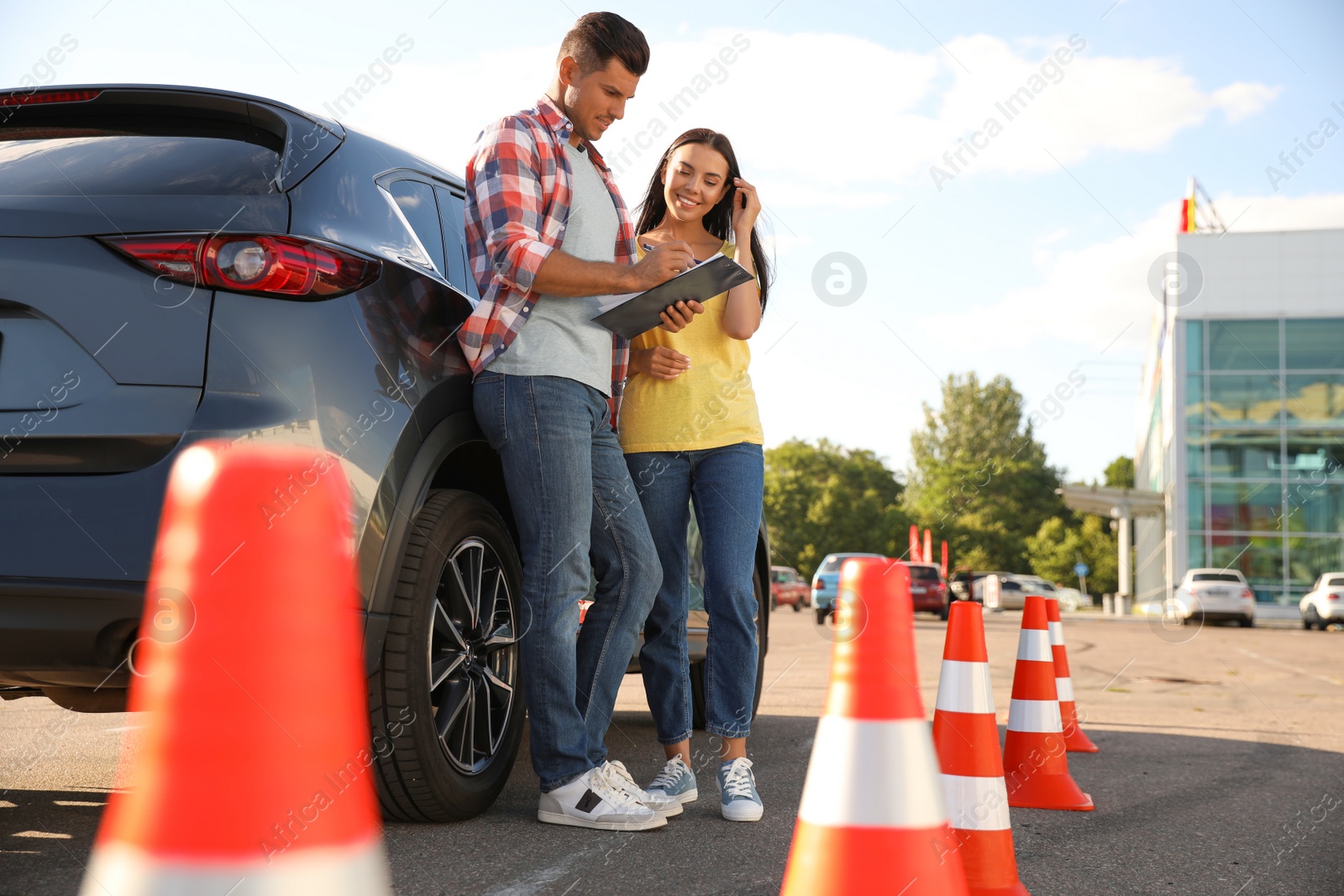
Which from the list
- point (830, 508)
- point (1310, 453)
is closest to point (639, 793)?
point (1310, 453)

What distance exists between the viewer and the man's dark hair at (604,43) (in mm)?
3191

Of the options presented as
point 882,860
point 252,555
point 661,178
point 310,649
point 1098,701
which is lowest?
point 1098,701

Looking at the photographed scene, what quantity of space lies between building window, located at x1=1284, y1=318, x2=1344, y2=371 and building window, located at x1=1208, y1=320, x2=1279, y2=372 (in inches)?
15.4

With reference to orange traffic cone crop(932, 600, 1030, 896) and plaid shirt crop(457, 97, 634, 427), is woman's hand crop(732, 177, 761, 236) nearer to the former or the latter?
plaid shirt crop(457, 97, 634, 427)

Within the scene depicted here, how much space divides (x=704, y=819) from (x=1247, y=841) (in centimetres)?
160

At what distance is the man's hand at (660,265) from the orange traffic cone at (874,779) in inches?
54.3

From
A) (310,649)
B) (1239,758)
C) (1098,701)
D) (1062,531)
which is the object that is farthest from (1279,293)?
(1062,531)

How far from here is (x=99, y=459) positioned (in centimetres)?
240

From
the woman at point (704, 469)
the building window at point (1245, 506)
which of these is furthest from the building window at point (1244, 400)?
the woman at point (704, 469)

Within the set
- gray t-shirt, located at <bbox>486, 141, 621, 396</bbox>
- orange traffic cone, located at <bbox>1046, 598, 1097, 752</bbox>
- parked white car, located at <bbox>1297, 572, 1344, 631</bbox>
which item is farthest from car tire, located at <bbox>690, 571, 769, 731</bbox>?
parked white car, located at <bbox>1297, 572, 1344, 631</bbox>

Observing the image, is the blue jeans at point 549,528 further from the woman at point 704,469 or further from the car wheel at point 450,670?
the woman at point 704,469

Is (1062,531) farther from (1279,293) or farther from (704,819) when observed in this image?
(704,819)

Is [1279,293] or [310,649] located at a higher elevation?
[1279,293]

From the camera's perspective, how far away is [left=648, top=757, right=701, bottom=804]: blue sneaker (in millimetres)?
3441
